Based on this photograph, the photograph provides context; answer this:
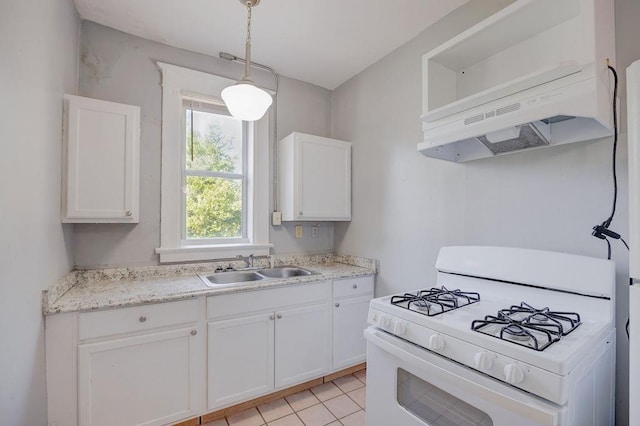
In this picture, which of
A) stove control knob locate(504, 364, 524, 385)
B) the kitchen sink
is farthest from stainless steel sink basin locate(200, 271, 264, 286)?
stove control knob locate(504, 364, 524, 385)

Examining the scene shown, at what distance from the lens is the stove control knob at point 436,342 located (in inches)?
46.5

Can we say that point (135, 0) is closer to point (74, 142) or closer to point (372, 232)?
point (74, 142)

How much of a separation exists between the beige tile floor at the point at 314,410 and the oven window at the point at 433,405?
773 millimetres

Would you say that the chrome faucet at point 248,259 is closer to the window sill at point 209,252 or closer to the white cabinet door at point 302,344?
the window sill at point 209,252

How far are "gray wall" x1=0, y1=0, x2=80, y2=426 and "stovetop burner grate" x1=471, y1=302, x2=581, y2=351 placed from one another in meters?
1.79

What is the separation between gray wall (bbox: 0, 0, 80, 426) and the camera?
3.73ft

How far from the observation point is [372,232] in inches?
105

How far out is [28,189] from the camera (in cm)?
136

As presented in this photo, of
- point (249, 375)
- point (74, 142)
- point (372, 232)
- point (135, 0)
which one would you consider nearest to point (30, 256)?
point (74, 142)

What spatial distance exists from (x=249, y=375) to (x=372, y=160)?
1.93 meters

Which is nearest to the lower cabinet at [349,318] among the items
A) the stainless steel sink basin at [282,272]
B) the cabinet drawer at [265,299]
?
the cabinet drawer at [265,299]

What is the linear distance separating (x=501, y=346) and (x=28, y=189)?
2.02m

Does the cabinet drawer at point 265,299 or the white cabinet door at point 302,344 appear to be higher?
the cabinet drawer at point 265,299

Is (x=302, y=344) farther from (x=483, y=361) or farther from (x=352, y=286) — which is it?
(x=483, y=361)
